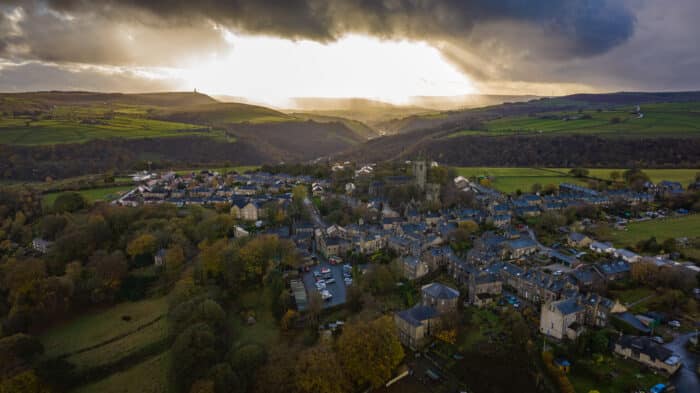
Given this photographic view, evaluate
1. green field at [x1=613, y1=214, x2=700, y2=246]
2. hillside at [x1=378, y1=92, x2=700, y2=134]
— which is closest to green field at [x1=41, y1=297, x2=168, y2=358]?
green field at [x1=613, y1=214, x2=700, y2=246]

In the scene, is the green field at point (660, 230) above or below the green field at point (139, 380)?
above

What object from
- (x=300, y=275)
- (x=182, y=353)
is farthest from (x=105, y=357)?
(x=300, y=275)

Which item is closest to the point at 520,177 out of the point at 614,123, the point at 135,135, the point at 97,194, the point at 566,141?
the point at 566,141

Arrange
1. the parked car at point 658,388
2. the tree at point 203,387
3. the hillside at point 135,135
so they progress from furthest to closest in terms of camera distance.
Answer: the hillside at point 135,135 < the tree at point 203,387 < the parked car at point 658,388

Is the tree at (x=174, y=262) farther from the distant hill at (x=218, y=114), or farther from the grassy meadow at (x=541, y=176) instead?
the distant hill at (x=218, y=114)

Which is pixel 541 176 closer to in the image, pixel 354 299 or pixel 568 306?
pixel 568 306

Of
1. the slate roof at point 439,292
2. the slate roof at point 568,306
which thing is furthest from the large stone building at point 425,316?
the slate roof at point 568,306
